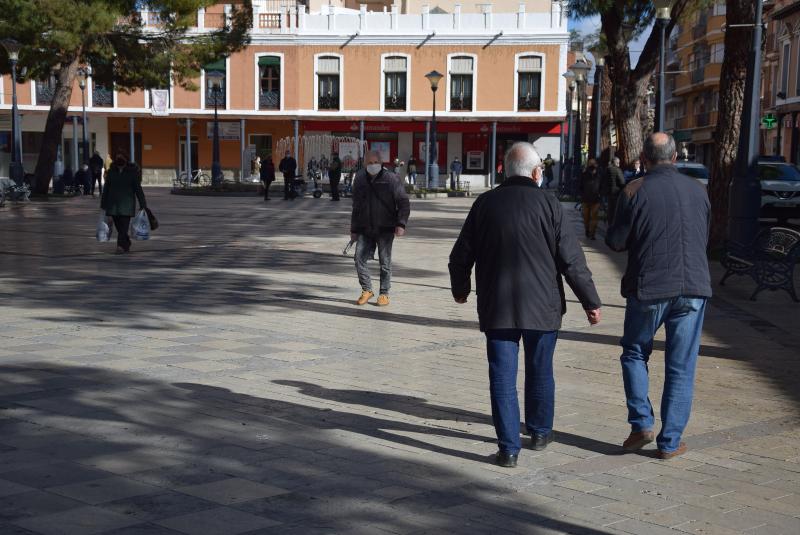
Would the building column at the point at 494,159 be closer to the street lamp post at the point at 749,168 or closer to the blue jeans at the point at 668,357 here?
the street lamp post at the point at 749,168

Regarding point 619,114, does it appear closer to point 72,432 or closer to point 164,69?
point 164,69

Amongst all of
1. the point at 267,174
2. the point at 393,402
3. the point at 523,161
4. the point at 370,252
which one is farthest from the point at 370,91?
the point at 523,161

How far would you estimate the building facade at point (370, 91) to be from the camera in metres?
51.2

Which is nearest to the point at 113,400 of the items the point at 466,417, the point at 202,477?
the point at 202,477

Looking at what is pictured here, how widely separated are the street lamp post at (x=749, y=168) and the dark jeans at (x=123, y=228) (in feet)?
28.9

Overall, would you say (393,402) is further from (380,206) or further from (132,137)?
(132,137)

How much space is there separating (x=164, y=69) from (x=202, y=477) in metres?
29.4

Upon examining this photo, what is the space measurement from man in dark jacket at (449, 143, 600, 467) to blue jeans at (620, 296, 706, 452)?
12.5 inches

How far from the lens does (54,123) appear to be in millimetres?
32531

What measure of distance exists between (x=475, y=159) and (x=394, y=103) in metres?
4.92

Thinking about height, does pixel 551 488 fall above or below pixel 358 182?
below

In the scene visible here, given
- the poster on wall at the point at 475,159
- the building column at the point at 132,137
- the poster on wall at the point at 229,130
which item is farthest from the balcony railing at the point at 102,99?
the poster on wall at the point at 475,159

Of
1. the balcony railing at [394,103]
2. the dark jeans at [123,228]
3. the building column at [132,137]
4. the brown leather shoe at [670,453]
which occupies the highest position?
the balcony railing at [394,103]

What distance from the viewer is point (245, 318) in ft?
32.8
